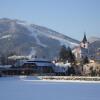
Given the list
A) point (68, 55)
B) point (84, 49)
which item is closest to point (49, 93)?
point (68, 55)

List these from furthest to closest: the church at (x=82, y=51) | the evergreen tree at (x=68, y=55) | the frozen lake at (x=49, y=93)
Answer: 1. the church at (x=82, y=51)
2. the evergreen tree at (x=68, y=55)
3. the frozen lake at (x=49, y=93)

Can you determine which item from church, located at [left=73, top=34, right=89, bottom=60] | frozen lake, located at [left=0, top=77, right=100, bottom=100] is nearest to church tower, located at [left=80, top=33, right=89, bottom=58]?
church, located at [left=73, top=34, right=89, bottom=60]

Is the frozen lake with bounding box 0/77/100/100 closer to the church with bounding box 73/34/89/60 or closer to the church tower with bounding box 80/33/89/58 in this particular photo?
the church with bounding box 73/34/89/60

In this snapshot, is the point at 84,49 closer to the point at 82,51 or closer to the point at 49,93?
the point at 82,51

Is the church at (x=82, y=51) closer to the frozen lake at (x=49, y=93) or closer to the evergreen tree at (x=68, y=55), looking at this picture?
the evergreen tree at (x=68, y=55)

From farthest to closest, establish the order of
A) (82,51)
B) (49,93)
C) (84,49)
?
(84,49) → (82,51) → (49,93)

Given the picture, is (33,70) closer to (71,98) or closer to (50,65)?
(50,65)

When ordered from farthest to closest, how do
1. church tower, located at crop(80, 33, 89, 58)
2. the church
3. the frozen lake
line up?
church tower, located at crop(80, 33, 89, 58), the church, the frozen lake

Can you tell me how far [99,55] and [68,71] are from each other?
31582 mm

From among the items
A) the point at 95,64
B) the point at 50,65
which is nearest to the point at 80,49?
the point at 50,65

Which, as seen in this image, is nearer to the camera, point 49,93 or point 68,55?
point 49,93

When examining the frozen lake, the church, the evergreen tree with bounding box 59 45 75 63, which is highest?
the church

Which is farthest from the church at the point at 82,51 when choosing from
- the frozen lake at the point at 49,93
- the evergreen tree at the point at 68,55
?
the frozen lake at the point at 49,93

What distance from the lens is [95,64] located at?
93.8m
